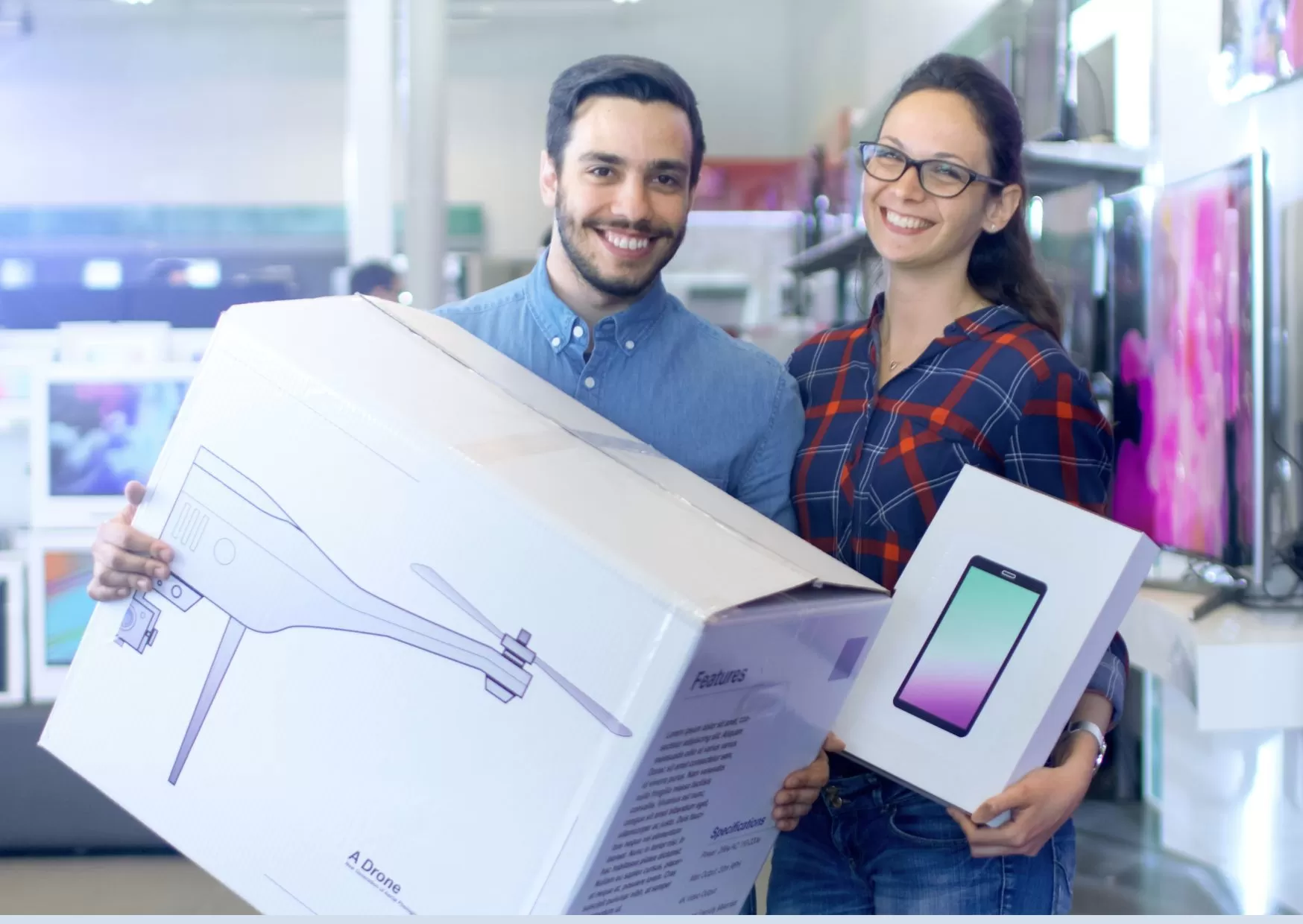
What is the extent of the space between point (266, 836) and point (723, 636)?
0.34 metres

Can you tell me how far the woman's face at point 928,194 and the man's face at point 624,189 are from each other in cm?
19

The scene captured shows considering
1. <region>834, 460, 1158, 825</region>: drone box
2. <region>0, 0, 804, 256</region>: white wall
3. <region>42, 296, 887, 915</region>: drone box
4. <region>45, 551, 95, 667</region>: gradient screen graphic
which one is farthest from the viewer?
<region>0, 0, 804, 256</region>: white wall

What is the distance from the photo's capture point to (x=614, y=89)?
108cm

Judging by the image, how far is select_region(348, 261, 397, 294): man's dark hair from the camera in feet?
10.2

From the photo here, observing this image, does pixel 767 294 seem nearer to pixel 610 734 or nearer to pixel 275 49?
pixel 275 49

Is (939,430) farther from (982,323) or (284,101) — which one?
(284,101)

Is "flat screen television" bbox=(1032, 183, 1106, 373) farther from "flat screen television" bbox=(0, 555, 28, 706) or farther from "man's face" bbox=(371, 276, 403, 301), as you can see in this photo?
"flat screen television" bbox=(0, 555, 28, 706)

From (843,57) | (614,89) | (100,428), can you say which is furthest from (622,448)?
(843,57)

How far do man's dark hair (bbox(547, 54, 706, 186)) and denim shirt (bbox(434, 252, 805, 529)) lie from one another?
0.13m

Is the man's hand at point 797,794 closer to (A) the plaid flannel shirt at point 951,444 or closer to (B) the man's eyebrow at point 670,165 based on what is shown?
(A) the plaid flannel shirt at point 951,444

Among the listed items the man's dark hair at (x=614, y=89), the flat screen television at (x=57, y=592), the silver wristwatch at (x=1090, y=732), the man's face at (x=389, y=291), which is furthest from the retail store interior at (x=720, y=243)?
the silver wristwatch at (x=1090, y=732)

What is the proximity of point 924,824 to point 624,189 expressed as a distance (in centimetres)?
58

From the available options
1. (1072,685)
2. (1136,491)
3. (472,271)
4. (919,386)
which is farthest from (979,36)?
(1072,685)

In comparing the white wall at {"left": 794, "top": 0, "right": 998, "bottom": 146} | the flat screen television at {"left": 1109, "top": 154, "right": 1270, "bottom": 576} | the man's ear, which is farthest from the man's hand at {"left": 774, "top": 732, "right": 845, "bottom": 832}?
the white wall at {"left": 794, "top": 0, "right": 998, "bottom": 146}
